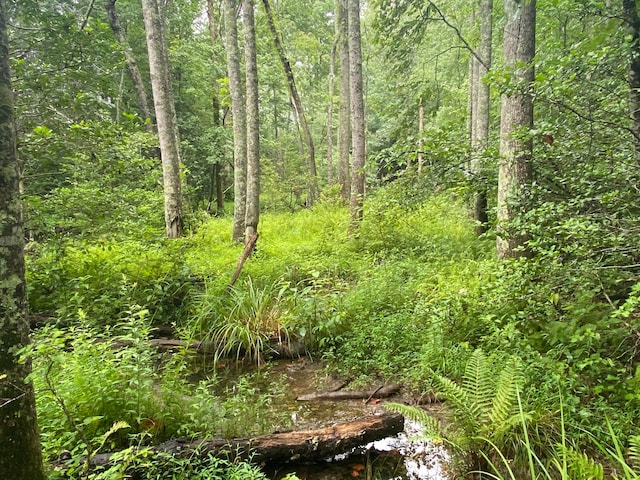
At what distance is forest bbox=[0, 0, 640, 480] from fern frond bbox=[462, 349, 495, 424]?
0.02 m

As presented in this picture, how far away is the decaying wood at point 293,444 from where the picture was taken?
9.25 ft

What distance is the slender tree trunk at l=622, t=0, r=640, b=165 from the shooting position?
129 inches

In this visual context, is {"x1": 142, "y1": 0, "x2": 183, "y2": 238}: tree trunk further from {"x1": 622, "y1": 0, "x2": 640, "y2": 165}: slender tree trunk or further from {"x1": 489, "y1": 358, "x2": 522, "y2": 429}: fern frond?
{"x1": 622, "y1": 0, "x2": 640, "y2": 165}: slender tree trunk

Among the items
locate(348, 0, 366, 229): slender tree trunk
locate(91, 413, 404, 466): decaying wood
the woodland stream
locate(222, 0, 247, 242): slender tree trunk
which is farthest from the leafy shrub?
locate(348, 0, 366, 229): slender tree trunk

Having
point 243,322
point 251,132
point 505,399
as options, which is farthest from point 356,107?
point 505,399

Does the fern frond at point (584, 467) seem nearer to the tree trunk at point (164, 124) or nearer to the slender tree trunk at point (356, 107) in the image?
the slender tree trunk at point (356, 107)

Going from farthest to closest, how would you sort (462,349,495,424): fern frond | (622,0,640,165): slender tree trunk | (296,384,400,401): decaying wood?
(296,384,400,401): decaying wood → (622,0,640,165): slender tree trunk → (462,349,495,424): fern frond

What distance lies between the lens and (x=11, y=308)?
1.96 meters

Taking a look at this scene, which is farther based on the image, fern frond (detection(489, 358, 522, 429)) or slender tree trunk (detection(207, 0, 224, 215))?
slender tree trunk (detection(207, 0, 224, 215))

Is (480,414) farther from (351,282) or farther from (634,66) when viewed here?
(351,282)

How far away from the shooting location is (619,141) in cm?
359

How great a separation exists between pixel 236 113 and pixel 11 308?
305 inches

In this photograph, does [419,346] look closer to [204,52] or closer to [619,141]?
[619,141]

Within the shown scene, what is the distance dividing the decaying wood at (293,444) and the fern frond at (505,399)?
0.92 m
